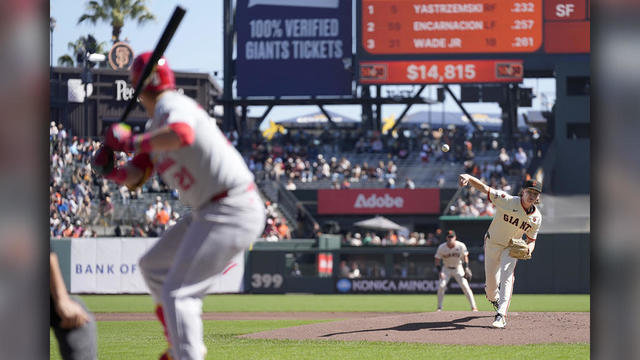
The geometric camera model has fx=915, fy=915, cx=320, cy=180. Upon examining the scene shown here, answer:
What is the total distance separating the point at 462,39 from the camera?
1487 inches

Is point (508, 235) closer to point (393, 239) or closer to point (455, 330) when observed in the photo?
point (455, 330)

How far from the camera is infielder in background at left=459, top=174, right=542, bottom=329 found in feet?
37.3

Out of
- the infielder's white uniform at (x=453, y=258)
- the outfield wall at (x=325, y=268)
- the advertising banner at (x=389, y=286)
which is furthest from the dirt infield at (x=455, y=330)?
the advertising banner at (x=389, y=286)

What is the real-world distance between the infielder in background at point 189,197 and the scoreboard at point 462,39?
110ft

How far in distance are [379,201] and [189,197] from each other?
31.4 meters

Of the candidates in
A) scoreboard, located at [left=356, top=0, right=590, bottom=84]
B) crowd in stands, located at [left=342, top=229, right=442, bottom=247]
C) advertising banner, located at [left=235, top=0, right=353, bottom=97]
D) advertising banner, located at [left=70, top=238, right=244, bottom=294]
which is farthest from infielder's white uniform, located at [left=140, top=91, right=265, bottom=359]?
advertising banner, located at [left=235, top=0, right=353, bottom=97]

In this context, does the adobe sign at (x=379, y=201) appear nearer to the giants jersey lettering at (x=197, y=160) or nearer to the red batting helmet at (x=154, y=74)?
the red batting helmet at (x=154, y=74)

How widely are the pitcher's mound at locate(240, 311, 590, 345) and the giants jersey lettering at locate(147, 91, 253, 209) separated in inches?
245

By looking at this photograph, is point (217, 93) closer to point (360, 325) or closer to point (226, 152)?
point (360, 325)

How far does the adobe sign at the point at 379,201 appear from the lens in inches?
1401

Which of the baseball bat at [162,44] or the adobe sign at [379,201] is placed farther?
the adobe sign at [379,201]
